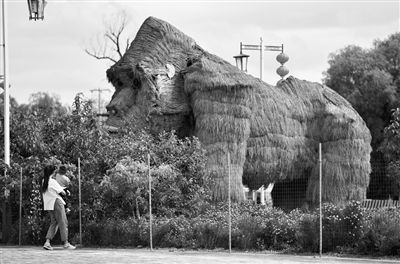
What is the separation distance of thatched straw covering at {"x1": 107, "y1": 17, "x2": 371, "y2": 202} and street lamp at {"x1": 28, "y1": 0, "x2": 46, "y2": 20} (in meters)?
2.16

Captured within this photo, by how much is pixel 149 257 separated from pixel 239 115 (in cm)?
690

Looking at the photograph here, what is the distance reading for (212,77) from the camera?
22375mm

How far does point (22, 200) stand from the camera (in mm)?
21438

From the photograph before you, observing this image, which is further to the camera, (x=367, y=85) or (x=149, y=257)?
(x=367, y=85)

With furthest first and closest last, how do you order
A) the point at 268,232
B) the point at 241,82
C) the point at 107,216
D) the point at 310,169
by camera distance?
1. the point at 310,169
2. the point at 241,82
3. the point at 107,216
4. the point at 268,232

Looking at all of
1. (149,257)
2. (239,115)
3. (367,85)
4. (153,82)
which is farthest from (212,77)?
(367,85)

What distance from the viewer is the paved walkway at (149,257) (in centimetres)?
1553

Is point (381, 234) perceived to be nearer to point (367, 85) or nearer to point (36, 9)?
point (36, 9)

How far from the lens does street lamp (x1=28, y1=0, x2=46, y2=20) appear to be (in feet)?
76.8

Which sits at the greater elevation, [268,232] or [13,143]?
[13,143]

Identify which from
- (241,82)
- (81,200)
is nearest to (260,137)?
(241,82)

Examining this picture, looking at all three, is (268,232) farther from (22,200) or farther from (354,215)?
(22,200)

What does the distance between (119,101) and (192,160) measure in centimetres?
290

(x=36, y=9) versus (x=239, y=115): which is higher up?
(x=36, y=9)
